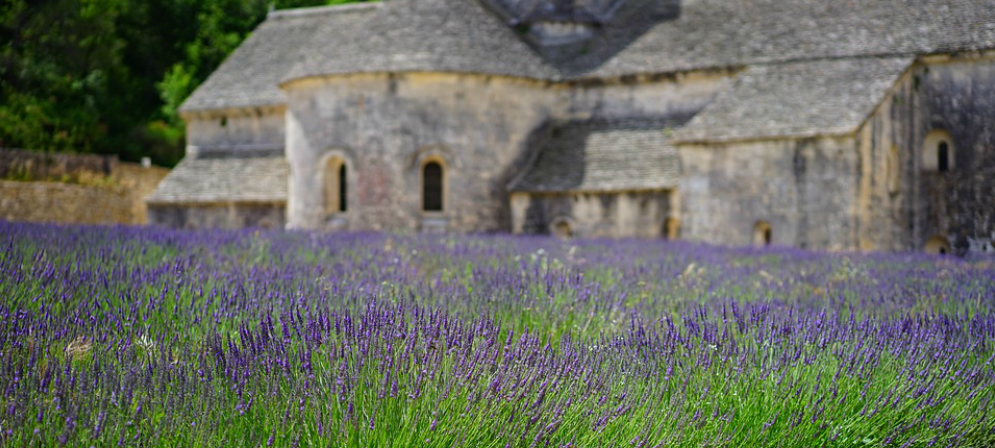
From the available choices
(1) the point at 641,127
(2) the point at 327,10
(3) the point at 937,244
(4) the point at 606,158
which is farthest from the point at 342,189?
(3) the point at 937,244

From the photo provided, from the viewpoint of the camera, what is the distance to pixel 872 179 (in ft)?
72.5

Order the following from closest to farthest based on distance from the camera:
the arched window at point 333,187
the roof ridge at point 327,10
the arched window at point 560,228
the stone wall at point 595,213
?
the stone wall at point 595,213 < the arched window at point 560,228 < the arched window at point 333,187 < the roof ridge at point 327,10

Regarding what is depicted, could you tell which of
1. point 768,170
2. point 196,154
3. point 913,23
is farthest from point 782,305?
point 196,154

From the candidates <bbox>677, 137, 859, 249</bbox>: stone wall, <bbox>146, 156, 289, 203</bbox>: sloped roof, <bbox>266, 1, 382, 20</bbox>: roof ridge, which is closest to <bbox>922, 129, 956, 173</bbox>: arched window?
<bbox>677, 137, 859, 249</bbox>: stone wall

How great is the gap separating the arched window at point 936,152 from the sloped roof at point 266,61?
15.9m

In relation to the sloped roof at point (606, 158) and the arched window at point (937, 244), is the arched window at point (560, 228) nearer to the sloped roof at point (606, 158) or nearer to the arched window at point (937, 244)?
the sloped roof at point (606, 158)

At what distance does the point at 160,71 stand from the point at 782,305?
42.6 meters

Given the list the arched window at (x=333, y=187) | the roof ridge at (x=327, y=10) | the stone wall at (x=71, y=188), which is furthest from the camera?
the roof ridge at (x=327, y=10)

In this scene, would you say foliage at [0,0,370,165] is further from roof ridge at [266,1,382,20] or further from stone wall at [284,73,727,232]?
stone wall at [284,73,727,232]

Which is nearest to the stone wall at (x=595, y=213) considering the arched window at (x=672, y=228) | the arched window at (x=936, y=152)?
the arched window at (x=672, y=228)

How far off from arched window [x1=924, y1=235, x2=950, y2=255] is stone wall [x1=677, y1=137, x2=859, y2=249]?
12.3ft

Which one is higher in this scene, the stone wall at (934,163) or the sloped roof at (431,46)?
the sloped roof at (431,46)

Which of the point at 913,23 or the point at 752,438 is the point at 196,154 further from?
the point at 752,438

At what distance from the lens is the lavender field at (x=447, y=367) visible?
407cm
